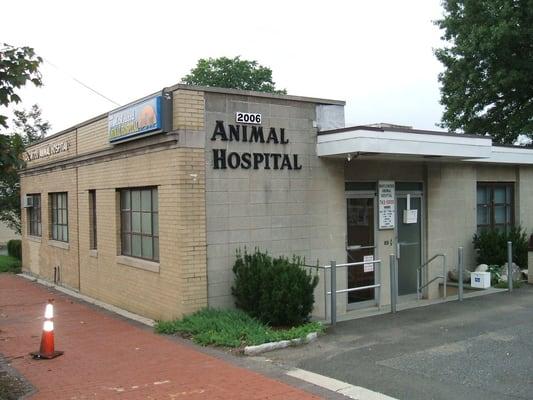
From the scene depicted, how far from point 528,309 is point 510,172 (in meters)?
5.34

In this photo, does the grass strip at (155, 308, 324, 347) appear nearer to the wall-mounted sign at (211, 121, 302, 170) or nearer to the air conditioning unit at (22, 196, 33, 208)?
the wall-mounted sign at (211, 121, 302, 170)

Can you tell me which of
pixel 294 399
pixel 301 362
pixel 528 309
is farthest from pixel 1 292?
pixel 528 309

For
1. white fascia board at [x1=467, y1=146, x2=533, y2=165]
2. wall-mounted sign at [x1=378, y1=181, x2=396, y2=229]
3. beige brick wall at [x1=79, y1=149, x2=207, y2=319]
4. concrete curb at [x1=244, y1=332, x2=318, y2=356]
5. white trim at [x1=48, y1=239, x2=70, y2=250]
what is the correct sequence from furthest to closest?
white trim at [x1=48, y1=239, x2=70, y2=250], white fascia board at [x1=467, y1=146, x2=533, y2=165], wall-mounted sign at [x1=378, y1=181, x2=396, y2=229], beige brick wall at [x1=79, y1=149, x2=207, y2=319], concrete curb at [x1=244, y1=332, x2=318, y2=356]

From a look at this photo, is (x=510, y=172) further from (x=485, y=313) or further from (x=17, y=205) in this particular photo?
(x=17, y=205)

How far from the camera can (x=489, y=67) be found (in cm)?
2362

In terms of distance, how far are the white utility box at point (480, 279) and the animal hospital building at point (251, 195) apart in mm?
590

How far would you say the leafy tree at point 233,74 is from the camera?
1710 inches

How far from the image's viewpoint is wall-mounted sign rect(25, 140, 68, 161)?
48.1 feet

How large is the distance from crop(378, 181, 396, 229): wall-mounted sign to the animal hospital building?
0.10ft

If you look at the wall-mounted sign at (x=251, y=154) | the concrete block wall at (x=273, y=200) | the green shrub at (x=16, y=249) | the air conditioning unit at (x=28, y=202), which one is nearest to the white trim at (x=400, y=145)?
the concrete block wall at (x=273, y=200)

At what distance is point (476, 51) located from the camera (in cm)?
2288

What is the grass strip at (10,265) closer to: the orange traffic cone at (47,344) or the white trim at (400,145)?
the orange traffic cone at (47,344)

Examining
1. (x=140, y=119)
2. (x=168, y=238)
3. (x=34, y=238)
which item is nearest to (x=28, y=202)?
(x=34, y=238)

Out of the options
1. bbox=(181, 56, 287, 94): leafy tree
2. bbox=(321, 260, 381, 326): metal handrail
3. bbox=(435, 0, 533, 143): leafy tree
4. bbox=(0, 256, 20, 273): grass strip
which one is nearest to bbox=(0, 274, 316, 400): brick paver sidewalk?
bbox=(321, 260, 381, 326): metal handrail
